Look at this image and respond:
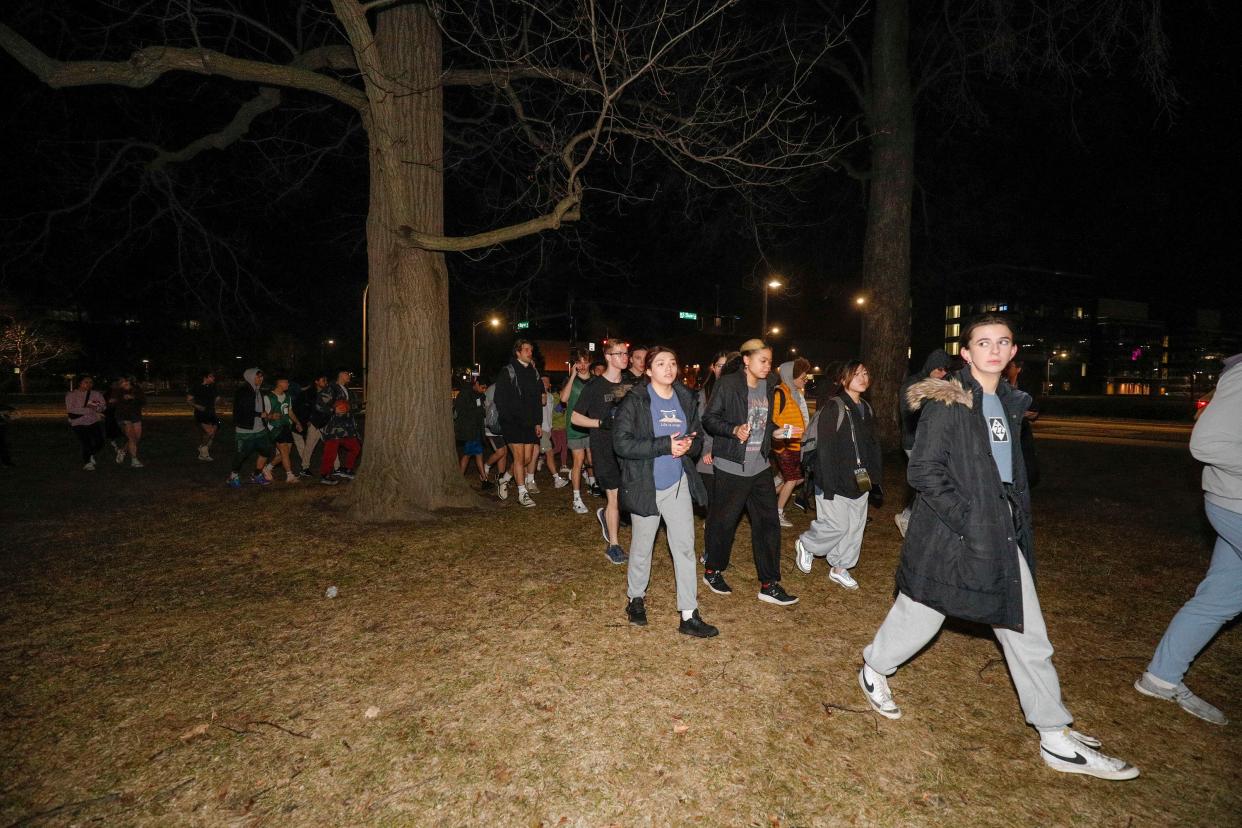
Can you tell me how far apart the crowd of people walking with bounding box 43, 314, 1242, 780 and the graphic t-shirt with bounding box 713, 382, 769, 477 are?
0.02 meters

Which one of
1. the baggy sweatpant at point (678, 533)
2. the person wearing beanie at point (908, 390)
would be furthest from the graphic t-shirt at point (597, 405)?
the person wearing beanie at point (908, 390)

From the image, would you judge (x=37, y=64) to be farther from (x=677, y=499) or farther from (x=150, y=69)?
(x=677, y=499)

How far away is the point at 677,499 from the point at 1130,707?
2.70 metres

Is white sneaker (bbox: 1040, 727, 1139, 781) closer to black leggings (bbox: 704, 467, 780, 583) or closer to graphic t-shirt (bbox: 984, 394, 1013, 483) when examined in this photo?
graphic t-shirt (bbox: 984, 394, 1013, 483)

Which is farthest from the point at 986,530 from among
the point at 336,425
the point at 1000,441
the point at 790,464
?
the point at 336,425

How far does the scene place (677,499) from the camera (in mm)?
4062

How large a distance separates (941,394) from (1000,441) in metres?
0.40

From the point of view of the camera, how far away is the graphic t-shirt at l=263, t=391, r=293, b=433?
966 cm

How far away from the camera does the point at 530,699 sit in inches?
131

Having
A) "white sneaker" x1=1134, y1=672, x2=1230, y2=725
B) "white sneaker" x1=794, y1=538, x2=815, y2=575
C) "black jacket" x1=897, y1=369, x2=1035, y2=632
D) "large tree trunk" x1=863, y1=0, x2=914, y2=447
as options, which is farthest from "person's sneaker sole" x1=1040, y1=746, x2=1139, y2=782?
"large tree trunk" x1=863, y1=0, x2=914, y2=447

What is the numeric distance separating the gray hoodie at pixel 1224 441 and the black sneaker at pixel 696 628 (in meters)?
2.84

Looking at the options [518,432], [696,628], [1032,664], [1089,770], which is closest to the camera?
[1089,770]

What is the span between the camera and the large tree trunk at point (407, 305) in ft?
23.7

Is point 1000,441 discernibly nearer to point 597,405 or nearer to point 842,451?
point 842,451
